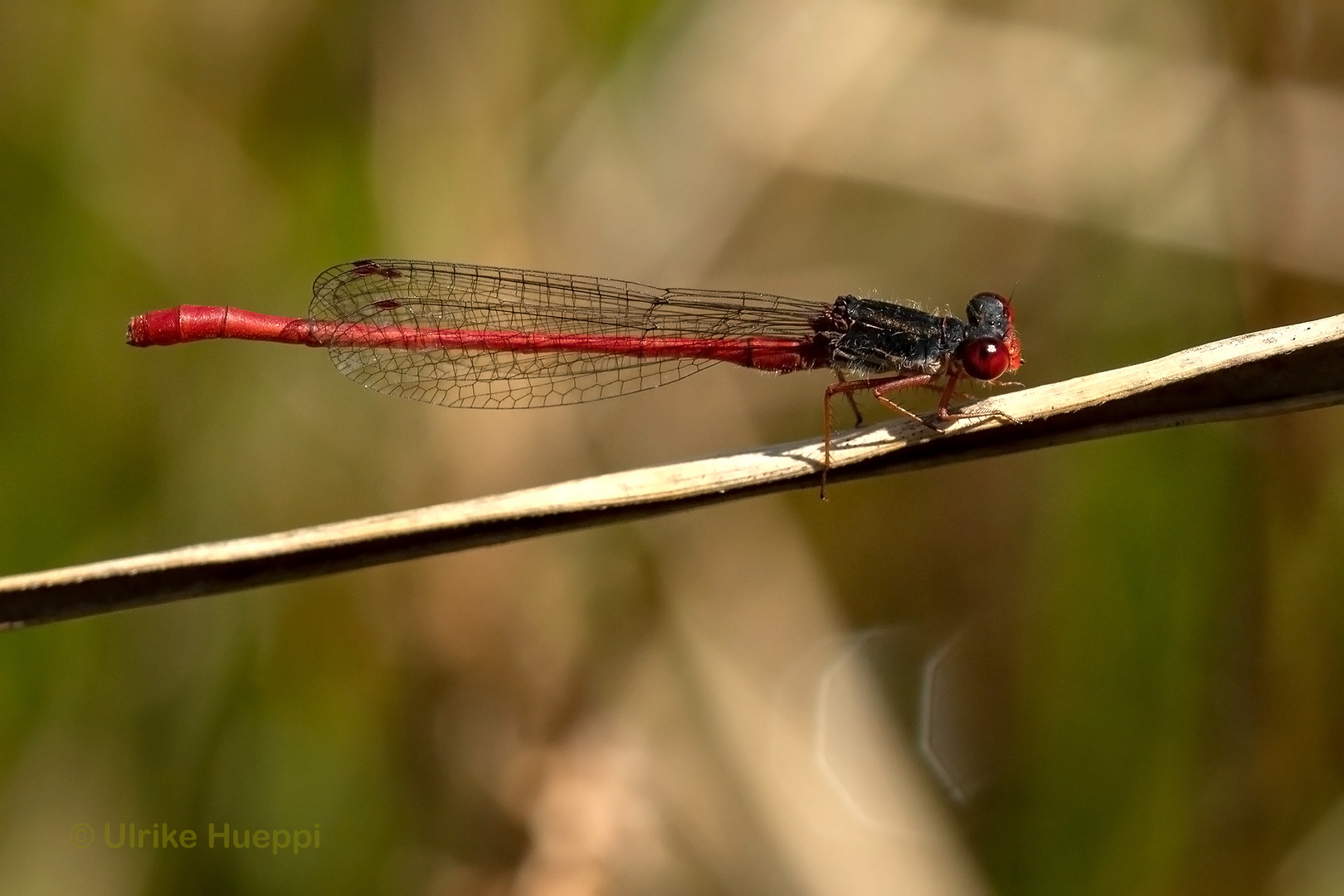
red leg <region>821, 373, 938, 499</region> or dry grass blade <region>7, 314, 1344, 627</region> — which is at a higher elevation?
red leg <region>821, 373, 938, 499</region>

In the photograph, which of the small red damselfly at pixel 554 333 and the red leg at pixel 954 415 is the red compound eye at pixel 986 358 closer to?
the red leg at pixel 954 415

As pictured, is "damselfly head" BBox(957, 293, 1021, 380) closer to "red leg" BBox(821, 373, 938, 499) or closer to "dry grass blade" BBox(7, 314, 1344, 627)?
"red leg" BBox(821, 373, 938, 499)

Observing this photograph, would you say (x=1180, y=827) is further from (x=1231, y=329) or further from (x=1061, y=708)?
(x=1231, y=329)

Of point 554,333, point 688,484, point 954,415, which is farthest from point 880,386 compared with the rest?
point 688,484

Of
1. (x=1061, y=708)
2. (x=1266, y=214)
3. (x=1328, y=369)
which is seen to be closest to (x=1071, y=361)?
(x=1266, y=214)

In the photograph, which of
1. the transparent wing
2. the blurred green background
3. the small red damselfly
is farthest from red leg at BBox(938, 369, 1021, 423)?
the transparent wing

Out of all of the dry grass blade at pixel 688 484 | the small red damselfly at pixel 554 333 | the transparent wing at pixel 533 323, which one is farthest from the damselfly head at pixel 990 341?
the dry grass blade at pixel 688 484
